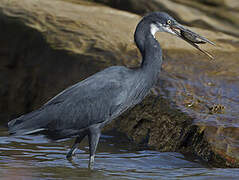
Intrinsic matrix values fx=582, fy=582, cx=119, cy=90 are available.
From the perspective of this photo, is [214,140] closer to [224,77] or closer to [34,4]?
[224,77]

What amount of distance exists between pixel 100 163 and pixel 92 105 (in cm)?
67

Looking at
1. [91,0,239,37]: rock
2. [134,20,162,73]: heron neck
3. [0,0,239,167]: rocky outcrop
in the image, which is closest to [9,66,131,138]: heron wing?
[134,20,162,73]: heron neck

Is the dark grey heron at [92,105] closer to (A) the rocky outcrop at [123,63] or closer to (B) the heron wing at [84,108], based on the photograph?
(B) the heron wing at [84,108]

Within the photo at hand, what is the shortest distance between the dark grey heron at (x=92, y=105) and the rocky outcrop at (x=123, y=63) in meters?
0.84

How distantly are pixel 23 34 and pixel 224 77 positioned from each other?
327 cm

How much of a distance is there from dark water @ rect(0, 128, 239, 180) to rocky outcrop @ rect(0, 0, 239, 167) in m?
0.26

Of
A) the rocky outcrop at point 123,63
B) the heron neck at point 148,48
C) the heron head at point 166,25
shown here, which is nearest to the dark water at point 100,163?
the rocky outcrop at point 123,63

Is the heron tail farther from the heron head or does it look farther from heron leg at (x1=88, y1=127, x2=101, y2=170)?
the heron head

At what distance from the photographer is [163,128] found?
23.9 ft

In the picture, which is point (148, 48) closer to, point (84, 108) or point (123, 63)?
point (84, 108)

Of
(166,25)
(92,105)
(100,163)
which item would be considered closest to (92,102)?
(92,105)

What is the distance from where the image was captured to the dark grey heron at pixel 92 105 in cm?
650

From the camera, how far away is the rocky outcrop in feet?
22.8

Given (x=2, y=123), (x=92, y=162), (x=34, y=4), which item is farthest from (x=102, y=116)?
(x=34, y=4)
